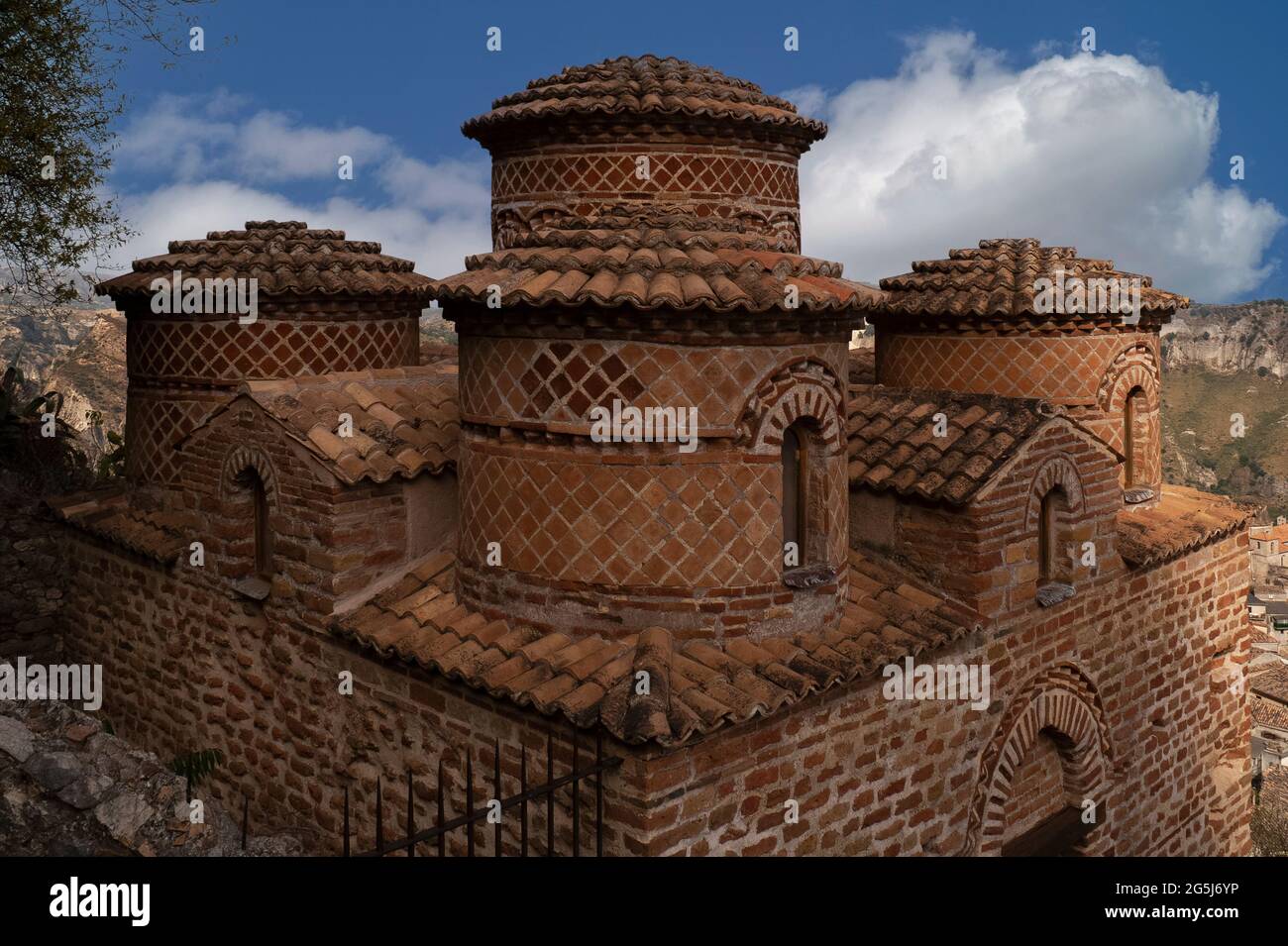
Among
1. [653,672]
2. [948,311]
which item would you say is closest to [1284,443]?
[948,311]

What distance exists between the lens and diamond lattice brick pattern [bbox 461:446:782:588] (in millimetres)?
6652

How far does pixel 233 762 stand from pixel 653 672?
14.4ft

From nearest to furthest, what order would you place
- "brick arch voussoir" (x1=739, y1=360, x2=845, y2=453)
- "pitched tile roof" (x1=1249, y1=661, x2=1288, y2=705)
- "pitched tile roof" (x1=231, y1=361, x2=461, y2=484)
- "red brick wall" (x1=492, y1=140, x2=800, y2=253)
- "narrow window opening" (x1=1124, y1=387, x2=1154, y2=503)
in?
"brick arch voussoir" (x1=739, y1=360, x2=845, y2=453) < "pitched tile roof" (x1=231, y1=361, x2=461, y2=484) < "red brick wall" (x1=492, y1=140, x2=800, y2=253) < "narrow window opening" (x1=1124, y1=387, x2=1154, y2=503) < "pitched tile roof" (x1=1249, y1=661, x2=1288, y2=705)

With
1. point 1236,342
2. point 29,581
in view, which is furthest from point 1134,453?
point 1236,342

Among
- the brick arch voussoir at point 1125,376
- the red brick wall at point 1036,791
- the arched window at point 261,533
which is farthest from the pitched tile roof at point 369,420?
the brick arch voussoir at point 1125,376

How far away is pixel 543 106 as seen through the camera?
9023mm

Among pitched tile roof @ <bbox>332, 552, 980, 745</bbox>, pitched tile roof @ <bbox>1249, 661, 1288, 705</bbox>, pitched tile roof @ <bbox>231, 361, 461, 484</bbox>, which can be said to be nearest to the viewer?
pitched tile roof @ <bbox>332, 552, 980, 745</bbox>

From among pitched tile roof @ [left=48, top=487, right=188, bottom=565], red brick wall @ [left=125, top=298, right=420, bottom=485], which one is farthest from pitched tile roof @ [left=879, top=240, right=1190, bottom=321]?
pitched tile roof @ [left=48, top=487, right=188, bottom=565]

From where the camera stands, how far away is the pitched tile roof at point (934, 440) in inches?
305

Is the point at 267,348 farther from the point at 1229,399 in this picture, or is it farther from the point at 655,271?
the point at 1229,399

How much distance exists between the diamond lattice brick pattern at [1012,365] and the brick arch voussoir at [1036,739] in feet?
8.46

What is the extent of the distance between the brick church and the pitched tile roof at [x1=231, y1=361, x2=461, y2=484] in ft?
0.12

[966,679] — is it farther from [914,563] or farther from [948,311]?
[948,311]

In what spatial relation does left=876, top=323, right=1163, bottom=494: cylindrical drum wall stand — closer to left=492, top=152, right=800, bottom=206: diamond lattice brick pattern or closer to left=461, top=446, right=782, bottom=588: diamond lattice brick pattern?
left=492, top=152, right=800, bottom=206: diamond lattice brick pattern
